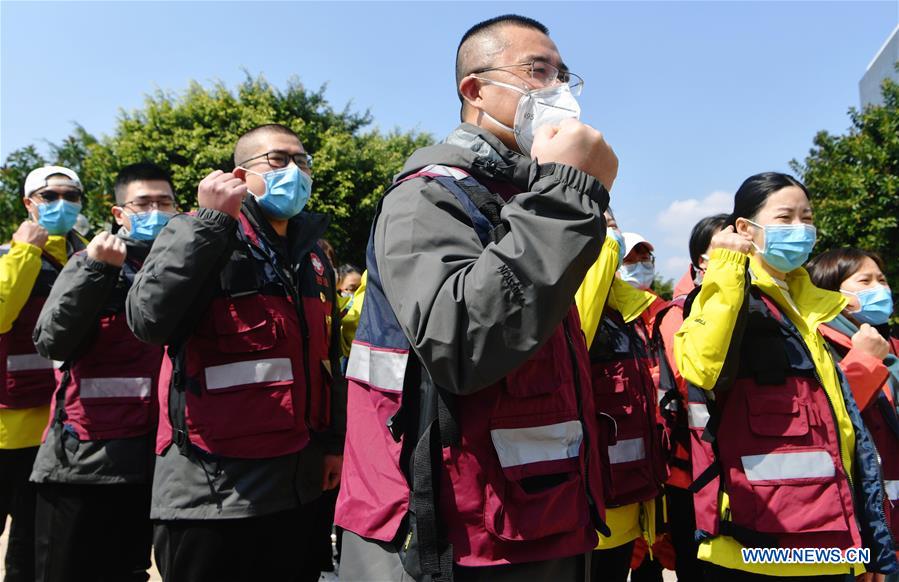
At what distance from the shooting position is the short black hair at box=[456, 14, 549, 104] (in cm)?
208

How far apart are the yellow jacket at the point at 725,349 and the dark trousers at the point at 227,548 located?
179cm

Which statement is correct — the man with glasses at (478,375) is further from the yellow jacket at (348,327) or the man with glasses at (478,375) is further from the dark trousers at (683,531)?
the dark trousers at (683,531)

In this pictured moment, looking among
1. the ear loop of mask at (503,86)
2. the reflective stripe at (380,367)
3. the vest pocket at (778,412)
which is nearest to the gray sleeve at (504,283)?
the reflective stripe at (380,367)

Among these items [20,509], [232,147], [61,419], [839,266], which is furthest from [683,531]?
[232,147]

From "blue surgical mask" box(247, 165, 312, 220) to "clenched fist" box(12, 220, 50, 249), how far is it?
1766 mm

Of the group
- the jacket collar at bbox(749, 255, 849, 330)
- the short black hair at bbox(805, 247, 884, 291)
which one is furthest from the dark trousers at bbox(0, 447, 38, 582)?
the short black hair at bbox(805, 247, 884, 291)

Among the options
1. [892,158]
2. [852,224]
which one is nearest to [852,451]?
[852,224]

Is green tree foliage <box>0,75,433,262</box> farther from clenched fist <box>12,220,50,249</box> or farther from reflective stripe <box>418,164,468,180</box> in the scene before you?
reflective stripe <box>418,164,468,180</box>

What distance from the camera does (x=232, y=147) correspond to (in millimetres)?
16938

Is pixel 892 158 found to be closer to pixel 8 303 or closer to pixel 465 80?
pixel 465 80

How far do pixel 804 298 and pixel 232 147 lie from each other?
16041mm

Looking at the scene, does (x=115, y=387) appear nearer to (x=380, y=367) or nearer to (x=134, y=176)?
(x=134, y=176)

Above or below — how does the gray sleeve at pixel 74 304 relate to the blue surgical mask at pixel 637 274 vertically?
below

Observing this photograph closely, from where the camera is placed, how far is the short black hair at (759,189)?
128 inches
